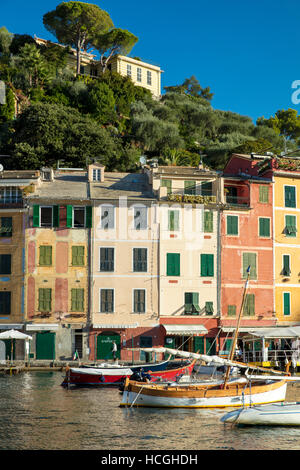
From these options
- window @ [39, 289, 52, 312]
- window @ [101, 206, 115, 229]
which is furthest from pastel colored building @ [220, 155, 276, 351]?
window @ [39, 289, 52, 312]

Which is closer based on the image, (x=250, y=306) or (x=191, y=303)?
(x=191, y=303)

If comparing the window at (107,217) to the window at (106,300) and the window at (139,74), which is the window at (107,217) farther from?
the window at (139,74)

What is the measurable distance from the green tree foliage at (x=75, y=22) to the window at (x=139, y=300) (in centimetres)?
6605

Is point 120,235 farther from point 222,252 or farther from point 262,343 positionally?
point 262,343

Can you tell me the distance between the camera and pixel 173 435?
27.2 metres

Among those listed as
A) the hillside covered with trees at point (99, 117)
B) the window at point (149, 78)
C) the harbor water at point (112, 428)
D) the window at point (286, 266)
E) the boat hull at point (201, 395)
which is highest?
the window at point (149, 78)

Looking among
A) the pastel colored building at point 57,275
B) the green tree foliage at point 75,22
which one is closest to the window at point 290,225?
the pastel colored building at point 57,275

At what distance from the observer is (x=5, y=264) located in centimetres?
5338

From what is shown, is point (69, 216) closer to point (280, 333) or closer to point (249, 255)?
point (249, 255)

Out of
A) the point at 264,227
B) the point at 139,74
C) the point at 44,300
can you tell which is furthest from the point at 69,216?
the point at 139,74

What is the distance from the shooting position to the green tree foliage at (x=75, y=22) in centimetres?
10969

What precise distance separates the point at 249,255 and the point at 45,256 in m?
17.1
